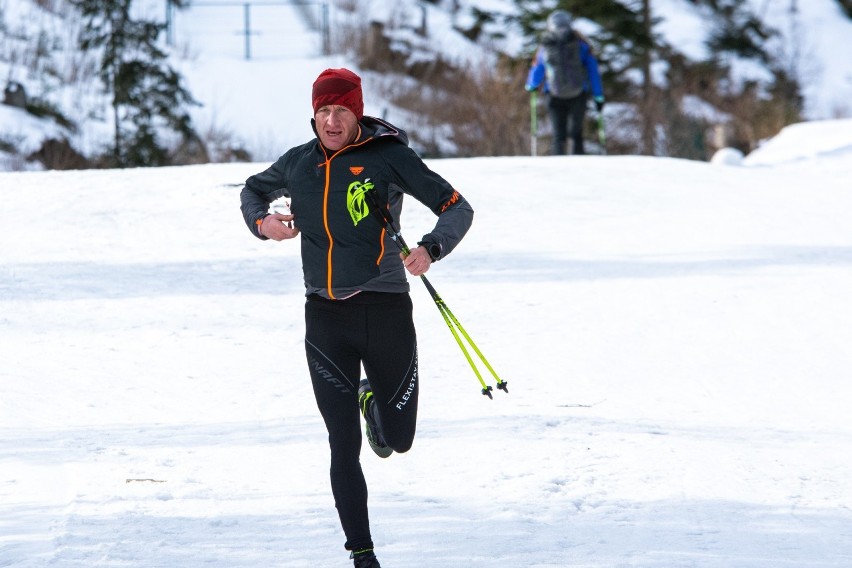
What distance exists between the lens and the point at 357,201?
14.3 feet

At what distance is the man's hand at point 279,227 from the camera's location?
442cm

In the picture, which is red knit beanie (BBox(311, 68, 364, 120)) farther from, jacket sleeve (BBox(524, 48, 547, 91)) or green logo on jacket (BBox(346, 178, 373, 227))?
jacket sleeve (BBox(524, 48, 547, 91))

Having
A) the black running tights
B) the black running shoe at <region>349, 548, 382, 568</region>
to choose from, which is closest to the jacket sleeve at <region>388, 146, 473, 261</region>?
the black running tights

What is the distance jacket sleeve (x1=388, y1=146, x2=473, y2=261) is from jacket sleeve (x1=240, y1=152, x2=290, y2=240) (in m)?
0.43

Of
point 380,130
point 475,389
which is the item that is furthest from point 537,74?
point 380,130

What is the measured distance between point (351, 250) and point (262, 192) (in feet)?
1.78

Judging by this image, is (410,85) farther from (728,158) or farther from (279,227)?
(279,227)

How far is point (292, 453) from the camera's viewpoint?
6148 mm

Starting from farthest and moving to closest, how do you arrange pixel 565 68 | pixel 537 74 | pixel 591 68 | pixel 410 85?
pixel 410 85, pixel 537 74, pixel 591 68, pixel 565 68

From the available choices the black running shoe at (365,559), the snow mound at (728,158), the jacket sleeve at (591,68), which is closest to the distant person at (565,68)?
the jacket sleeve at (591,68)

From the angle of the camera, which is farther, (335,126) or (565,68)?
(565,68)

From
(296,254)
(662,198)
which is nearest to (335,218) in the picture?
(296,254)

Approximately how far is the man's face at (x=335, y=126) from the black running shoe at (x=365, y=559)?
4.53 feet

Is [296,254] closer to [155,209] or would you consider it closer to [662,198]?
[155,209]
